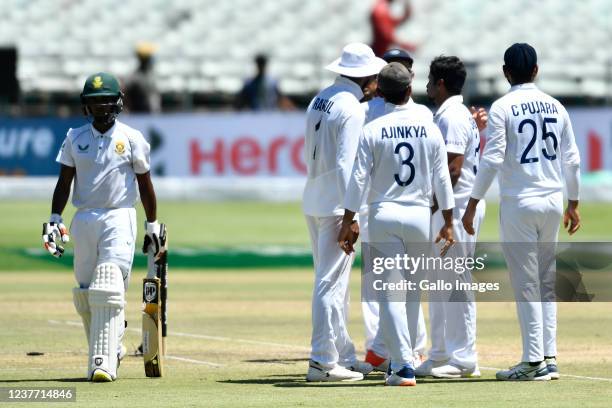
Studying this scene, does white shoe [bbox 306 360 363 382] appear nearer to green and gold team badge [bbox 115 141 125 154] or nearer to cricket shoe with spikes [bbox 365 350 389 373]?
cricket shoe with spikes [bbox 365 350 389 373]

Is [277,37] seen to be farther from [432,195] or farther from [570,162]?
[432,195]

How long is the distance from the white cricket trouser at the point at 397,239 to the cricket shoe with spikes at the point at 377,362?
1075mm

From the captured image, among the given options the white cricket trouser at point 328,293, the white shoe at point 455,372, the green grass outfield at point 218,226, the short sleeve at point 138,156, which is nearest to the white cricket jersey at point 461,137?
the white cricket trouser at point 328,293

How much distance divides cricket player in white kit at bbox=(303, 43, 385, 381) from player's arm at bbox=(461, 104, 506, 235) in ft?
2.93

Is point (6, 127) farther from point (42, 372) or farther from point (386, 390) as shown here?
point (386, 390)

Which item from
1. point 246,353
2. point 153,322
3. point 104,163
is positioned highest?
point 104,163

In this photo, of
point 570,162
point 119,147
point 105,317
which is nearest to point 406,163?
point 570,162

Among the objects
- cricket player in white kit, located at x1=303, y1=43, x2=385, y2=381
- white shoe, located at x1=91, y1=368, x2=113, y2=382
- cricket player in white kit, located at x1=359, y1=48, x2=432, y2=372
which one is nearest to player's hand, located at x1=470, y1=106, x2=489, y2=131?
cricket player in white kit, located at x1=359, y1=48, x2=432, y2=372

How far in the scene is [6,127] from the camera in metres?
25.6

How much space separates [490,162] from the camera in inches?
392

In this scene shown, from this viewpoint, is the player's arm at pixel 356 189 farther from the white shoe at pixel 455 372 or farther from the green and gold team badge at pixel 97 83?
the green and gold team badge at pixel 97 83

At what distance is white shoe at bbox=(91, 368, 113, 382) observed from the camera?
32.5 ft

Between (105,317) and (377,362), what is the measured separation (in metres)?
2.11

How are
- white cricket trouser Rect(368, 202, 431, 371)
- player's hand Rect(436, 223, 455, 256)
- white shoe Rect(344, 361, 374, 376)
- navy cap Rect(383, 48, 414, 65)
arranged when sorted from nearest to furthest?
white cricket trouser Rect(368, 202, 431, 371)
player's hand Rect(436, 223, 455, 256)
white shoe Rect(344, 361, 374, 376)
navy cap Rect(383, 48, 414, 65)
